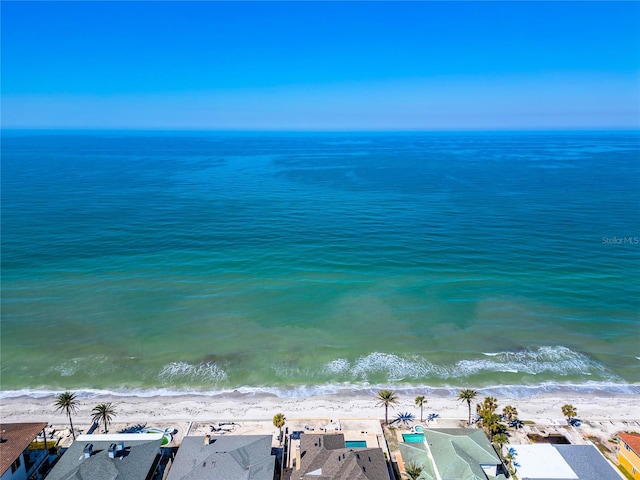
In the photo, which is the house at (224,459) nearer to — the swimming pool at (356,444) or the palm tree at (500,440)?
the swimming pool at (356,444)

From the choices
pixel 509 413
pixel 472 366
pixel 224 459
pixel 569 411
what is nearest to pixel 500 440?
pixel 509 413

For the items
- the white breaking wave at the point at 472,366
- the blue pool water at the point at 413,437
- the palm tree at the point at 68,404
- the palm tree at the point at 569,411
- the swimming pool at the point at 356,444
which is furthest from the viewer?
the white breaking wave at the point at 472,366

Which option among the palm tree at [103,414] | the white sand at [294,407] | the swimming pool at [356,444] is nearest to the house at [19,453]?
the palm tree at [103,414]

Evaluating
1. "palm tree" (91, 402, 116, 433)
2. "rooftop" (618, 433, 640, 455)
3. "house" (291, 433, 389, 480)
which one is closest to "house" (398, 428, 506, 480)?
"house" (291, 433, 389, 480)

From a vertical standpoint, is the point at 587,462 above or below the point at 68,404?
below

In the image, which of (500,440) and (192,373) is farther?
(192,373)

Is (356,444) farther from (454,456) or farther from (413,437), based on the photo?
(454,456)
